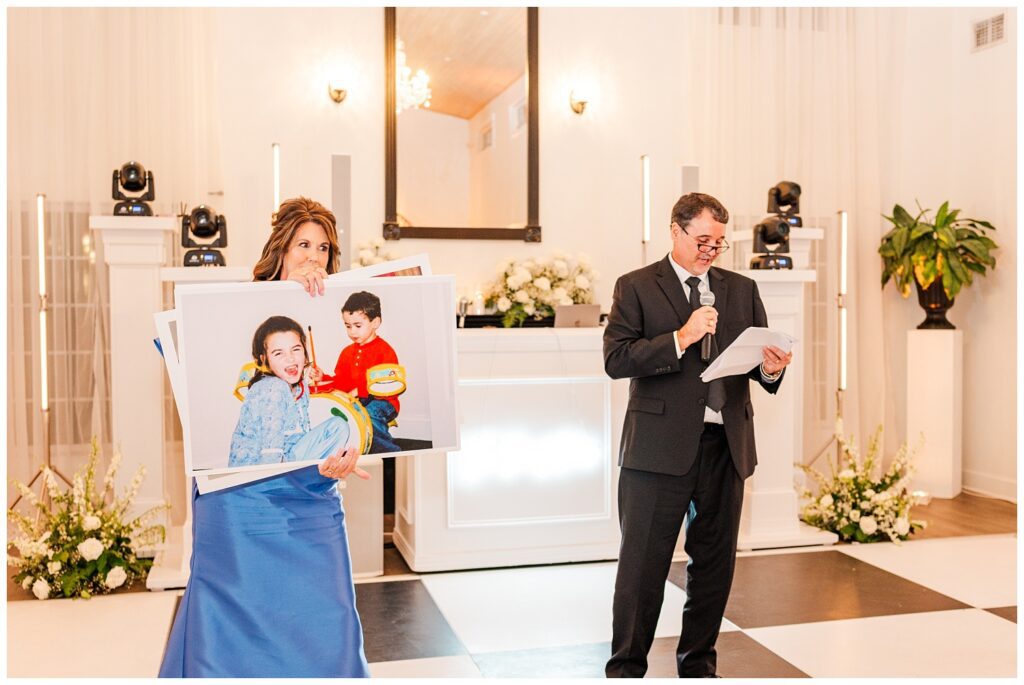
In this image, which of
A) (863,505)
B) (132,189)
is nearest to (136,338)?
(132,189)

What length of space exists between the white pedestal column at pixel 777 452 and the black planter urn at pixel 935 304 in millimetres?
1800

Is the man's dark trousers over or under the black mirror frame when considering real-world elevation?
under

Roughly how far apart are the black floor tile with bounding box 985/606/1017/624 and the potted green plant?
2.77m

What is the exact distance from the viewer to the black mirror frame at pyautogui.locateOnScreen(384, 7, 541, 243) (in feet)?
19.9

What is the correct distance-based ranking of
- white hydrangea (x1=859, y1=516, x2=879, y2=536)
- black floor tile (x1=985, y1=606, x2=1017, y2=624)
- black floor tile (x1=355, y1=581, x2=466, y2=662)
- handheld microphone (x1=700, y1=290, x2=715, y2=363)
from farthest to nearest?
white hydrangea (x1=859, y1=516, x2=879, y2=536), black floor tile (x1=985, y1=606, x2=1017, y2=624), black floor tile (x1=355, y1=581, x2=466, y2=662), handheld microphone (x1=700, y1=290, x2=715, y2=363)

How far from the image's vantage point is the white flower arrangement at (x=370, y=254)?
5723 mm

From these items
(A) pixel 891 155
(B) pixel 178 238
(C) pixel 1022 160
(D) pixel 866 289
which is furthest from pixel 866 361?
(B) pixel 178 238

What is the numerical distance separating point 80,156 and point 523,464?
10.5 feet

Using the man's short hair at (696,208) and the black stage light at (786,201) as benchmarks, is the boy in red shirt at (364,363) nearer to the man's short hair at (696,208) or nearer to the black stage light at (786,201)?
the man's short hair at (696,208)

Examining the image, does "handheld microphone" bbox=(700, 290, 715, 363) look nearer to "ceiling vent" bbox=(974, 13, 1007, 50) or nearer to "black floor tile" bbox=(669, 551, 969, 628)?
"black floor tile" bbox=(669, 551, 969, 628)

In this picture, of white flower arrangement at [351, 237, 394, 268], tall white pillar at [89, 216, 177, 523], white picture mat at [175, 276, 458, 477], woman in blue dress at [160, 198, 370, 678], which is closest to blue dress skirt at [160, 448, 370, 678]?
woman in blue dress at [160, 198, 370, 678]

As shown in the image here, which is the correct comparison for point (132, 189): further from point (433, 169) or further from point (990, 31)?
point (990, 31)

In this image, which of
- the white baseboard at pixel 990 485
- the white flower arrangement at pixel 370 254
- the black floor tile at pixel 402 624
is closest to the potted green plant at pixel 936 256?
the white baseboard at pixel 990 485

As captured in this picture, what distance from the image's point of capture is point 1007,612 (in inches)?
156
